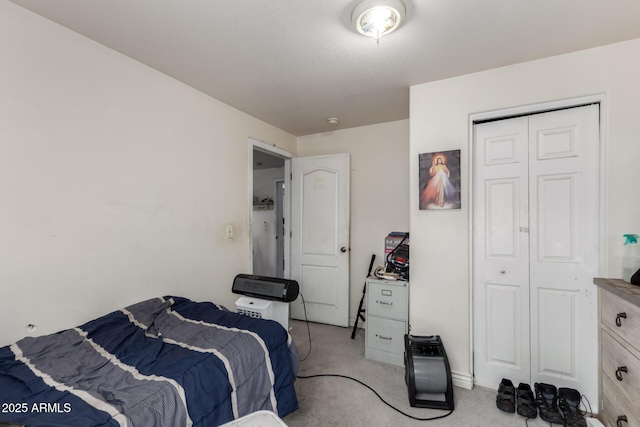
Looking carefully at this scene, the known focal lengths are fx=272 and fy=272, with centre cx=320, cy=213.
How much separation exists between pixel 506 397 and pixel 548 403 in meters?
0.23

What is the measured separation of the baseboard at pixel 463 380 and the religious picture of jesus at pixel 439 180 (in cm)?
129

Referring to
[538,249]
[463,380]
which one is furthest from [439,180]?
[463,380]

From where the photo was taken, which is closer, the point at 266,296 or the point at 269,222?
the point at 266,296

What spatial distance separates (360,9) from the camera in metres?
1.38

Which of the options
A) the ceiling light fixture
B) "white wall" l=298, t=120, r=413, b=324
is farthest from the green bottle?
the ceiling light fixture

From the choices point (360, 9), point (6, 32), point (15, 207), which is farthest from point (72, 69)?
point (360, 9)

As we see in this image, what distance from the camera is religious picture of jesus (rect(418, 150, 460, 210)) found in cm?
210

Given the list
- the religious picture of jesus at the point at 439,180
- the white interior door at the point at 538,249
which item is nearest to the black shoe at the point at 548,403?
the white interior door at the point at 538,249

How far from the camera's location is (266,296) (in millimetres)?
2057

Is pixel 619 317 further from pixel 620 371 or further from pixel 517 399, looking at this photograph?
pixel 517 399

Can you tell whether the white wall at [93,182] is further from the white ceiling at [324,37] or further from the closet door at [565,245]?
the closet door at [565,245]

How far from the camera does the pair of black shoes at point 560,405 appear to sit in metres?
1.62

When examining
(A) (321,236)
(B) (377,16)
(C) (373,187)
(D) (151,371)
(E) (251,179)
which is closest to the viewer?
(D) (151,371)

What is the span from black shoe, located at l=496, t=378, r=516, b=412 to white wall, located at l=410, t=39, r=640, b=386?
0.22 metres
